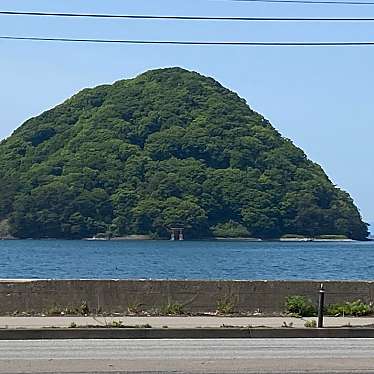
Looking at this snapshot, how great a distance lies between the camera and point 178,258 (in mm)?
122125

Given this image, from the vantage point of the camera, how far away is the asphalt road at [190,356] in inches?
519

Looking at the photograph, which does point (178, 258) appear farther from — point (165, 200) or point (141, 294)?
point (141, 294)

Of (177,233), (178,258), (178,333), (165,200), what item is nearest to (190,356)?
(178,333)

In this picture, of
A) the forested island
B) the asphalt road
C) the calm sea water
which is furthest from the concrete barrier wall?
the forested island

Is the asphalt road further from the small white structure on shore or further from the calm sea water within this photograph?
the small white structure on shore

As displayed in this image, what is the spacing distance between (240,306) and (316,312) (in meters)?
1.65

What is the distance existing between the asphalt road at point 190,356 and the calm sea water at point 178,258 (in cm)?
5560

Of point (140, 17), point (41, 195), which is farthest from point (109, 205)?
point (140, 17)

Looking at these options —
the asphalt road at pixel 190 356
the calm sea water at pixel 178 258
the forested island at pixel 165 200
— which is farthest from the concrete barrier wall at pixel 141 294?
the forested island at pixel 165 200

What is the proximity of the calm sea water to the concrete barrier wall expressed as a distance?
50.6m

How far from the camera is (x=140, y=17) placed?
22391 mm

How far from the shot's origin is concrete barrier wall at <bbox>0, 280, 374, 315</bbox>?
2136cm

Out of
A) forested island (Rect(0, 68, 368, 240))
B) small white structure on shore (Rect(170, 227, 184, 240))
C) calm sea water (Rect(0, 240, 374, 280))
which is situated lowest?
calm sea water (Rect(0, 240, 374, 280))

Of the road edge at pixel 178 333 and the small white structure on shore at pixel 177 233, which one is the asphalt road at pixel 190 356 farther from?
the small white structure on shore at pixel 177 233
